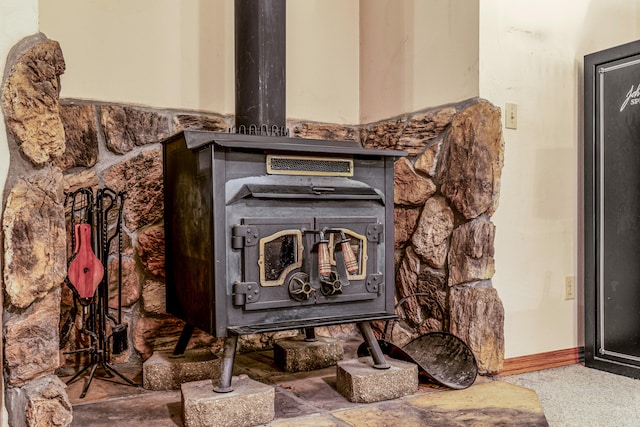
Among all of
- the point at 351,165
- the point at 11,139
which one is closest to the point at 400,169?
the point at 351,165

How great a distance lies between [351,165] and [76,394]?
1.24 m

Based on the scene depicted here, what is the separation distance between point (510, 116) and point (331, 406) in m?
1.42

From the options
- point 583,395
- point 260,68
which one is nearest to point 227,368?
point 260,68

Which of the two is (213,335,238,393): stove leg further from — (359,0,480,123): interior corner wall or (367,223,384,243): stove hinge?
(359,0,480,123): interior corner wall

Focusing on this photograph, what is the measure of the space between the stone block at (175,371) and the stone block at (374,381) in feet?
1.53

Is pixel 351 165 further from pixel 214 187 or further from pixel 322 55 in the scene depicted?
pixel 322 55

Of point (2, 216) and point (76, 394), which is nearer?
point (2, 216)

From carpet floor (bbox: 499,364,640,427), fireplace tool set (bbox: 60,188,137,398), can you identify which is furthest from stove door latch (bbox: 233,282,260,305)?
carpet floor (bbox: 499,364,640,427)

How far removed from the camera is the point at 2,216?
132 centimetres

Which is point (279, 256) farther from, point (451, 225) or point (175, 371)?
point (451, 225)

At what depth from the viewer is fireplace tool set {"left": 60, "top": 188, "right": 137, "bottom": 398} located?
6.45ft

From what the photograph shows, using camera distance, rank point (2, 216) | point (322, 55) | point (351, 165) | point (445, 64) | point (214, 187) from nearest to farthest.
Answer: point (2, 216)
point (214, 187)
point (351, 165)
point (445, 64)
point (322, 55)

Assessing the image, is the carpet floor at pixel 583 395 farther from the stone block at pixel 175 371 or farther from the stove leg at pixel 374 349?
the stone block at pixel 175 371

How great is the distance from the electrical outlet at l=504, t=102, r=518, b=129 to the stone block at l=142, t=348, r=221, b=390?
5.03 ft
